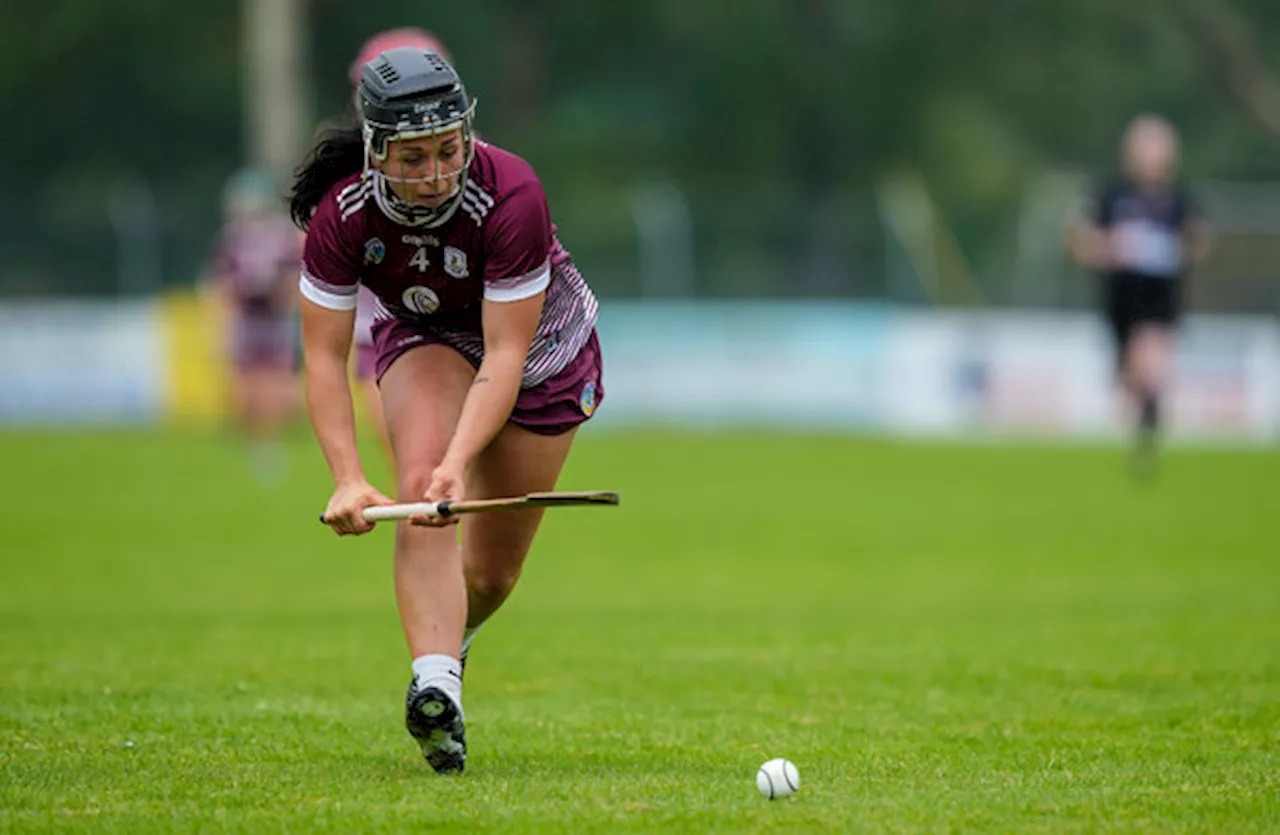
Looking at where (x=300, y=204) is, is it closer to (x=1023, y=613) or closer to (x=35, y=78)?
(x=1023, y=613)

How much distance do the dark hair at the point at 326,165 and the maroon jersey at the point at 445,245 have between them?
0.31ft

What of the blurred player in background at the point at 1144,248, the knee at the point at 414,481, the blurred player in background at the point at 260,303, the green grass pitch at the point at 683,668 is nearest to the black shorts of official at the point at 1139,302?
the blurred player in background at the point at 1144,248

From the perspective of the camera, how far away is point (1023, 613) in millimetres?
10891

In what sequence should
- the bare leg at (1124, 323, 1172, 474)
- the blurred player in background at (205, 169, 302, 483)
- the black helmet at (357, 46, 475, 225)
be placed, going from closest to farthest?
the black helmet at (357, 46, 475, 225)
the bare leg at (1124, 323, 1172, 474)
the blurred player in background at (205, 169, 302, 483)

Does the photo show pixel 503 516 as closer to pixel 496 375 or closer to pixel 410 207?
pixel 496 375

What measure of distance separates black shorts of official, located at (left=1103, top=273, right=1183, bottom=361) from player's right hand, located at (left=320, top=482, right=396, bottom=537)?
1186 cm

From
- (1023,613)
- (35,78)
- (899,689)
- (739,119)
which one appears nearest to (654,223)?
(739,119)

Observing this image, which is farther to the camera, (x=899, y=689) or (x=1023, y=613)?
(x=1023, y=613)

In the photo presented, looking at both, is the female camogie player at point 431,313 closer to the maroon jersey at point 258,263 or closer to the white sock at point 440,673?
the white sock at point 440,673

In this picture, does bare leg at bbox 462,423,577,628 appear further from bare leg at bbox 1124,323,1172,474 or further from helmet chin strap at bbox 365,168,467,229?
bare leg at bbox 1124,323,1172,474

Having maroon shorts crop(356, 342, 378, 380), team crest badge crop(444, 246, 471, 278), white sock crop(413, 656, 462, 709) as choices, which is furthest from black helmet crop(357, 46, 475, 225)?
maroon shorts crop(356, 342, 378, 380)

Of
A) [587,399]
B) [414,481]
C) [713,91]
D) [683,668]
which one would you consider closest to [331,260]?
[414,481]

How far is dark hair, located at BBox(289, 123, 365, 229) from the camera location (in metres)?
5.95

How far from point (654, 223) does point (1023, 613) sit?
21501 millimetres
